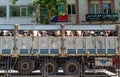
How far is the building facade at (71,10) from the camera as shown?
1337 inches

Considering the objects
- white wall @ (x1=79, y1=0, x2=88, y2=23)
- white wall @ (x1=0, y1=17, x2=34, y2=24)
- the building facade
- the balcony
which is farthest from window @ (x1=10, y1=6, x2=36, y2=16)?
the balcony

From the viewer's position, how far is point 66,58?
16172 millimetres

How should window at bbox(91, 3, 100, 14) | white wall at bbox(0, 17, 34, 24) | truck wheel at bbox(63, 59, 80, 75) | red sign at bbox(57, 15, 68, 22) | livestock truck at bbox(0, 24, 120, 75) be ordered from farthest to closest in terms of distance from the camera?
window at bbox(91, 3, 100, 14) < white wall at bbox(0, 17, 34, 24) < red sign at bbox(57, 15, 68, 22) < truck wheel at bbox(63, 59, 80, 75) < livestock truck at bbox(0, 24, 120, 75)

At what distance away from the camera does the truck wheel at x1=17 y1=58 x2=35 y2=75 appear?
Answer: 627 inches

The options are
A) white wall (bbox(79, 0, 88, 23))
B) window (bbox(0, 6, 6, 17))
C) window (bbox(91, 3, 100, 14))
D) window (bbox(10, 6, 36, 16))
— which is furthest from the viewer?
window (bbox(0, 6, 6, 17))

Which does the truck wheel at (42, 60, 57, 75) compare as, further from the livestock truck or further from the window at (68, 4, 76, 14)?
the window at (68, 4, 76, 14)

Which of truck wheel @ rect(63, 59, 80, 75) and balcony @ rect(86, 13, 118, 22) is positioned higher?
balcony @ rect(86, 13, 118, 22)

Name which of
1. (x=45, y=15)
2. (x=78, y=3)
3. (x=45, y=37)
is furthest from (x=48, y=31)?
(x=78, y=3)

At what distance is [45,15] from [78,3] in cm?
450

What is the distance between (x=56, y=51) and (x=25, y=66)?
1.92 meters

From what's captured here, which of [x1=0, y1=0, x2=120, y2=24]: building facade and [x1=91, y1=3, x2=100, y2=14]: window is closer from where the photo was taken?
[x1=0, y1=0, x2=120, y2=24]: building facade

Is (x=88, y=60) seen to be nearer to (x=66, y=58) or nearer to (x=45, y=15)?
(x=66, y=58)

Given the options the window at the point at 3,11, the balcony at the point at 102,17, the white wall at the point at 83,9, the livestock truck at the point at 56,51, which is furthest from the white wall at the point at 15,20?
the livestock truck at the point at 56,51

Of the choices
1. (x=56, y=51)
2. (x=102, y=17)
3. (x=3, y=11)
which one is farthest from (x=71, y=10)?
(x=56, y=51)
